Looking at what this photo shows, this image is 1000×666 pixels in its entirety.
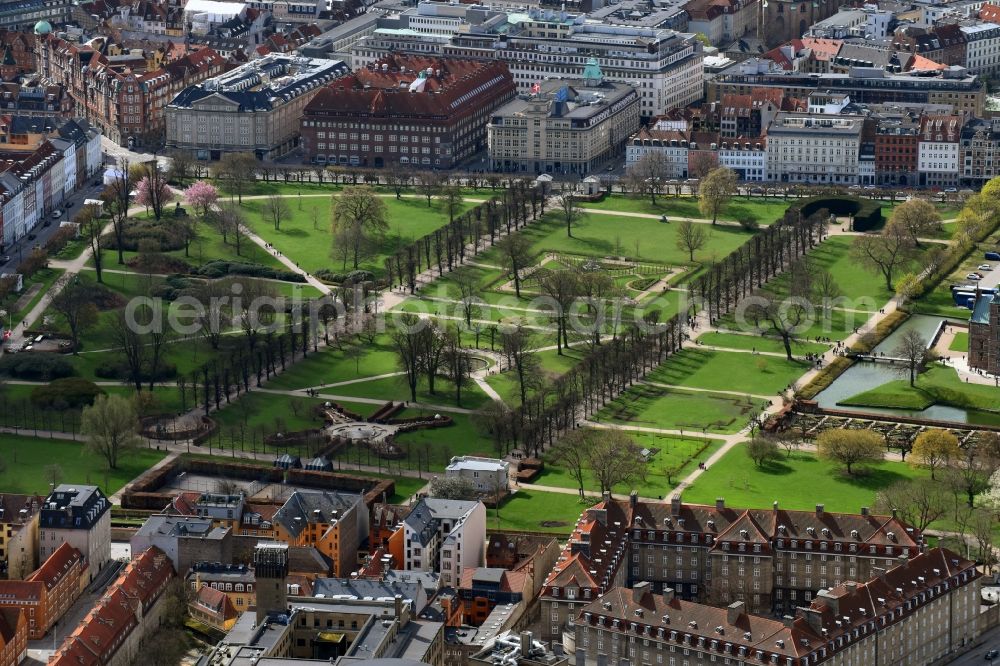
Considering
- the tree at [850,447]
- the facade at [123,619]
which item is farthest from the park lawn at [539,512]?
the facade at [123,619]

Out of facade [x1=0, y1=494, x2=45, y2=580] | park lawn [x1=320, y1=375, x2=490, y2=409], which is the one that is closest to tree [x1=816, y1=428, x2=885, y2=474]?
park lawn [x1=320, y1=375, x2=490, y2=409]

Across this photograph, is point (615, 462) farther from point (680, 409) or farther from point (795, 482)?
point (680, 409)

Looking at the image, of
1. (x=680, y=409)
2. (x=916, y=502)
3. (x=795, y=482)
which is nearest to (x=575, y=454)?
(x=795, y=482)

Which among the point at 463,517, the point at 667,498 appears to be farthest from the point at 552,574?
the point at 667,498

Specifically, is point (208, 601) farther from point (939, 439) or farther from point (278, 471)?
point (939, 439)

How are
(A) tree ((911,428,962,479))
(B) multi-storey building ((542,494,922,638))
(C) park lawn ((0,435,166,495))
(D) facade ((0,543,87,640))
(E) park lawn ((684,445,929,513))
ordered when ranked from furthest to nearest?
(A) tree ((911,428,962,479))
(C) park lawn ((0,435,166,495))
(E) park lawn ((684,445,929,513))
(B) multi-storey building ((542,494,922,638))
(D) facade ((0,543,87,640))

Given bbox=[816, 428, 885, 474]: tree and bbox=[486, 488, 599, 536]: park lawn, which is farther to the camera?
bbox=[816, 428, 885, 474]: tree

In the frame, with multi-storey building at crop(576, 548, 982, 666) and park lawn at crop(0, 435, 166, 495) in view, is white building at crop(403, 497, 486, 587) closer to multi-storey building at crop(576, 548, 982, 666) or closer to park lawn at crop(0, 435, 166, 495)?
multi-storey building at crop(576, 548, 982, 666)
